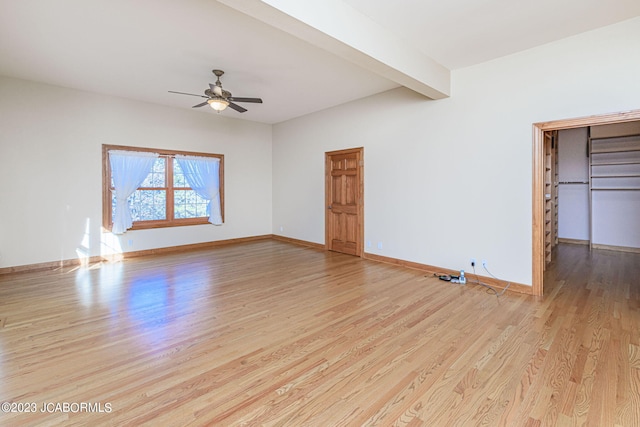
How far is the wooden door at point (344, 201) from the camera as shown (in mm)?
5832

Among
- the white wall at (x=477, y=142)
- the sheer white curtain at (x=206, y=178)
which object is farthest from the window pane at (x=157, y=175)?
the white wall at (x=477, y=142)

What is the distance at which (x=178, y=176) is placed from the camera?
6.55 m

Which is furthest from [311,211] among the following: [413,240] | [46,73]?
[46,73]

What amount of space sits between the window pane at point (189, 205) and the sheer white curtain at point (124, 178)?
839mm

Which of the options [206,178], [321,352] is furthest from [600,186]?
[206,178]

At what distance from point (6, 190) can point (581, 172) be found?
10.9 metres

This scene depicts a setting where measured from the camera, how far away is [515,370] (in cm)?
216

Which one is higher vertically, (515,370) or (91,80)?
(91,80)

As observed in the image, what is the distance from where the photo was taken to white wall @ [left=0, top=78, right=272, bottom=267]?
475cm

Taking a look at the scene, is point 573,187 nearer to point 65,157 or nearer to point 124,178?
point 124,178

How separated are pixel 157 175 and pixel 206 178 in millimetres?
984

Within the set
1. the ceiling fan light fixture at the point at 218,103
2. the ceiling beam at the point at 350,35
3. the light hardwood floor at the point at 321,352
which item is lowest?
the light hardwood floor at the point at 321,352

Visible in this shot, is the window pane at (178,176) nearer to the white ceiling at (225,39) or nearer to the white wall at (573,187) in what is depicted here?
the white ceiling at (225,39)

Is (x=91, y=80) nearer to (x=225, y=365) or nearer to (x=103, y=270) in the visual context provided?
(x=103, y=270)
